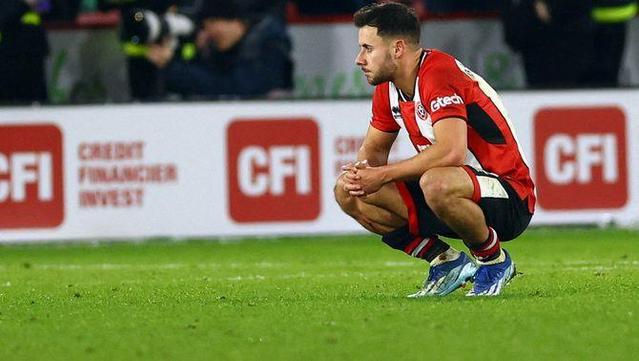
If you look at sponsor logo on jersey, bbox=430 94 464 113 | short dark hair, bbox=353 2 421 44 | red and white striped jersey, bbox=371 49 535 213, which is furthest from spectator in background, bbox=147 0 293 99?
sponsor logo on jersey, bbox=430 94 464 113

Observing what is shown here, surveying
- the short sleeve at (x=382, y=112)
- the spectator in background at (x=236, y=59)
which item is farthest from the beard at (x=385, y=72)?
the spectator in background at (x=236, y=59)

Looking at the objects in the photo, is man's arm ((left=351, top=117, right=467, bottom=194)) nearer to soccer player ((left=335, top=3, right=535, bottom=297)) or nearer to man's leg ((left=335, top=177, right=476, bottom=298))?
soccer player ((left=335, top=3, right=535, bottom=297))

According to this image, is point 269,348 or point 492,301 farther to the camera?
point 492,301

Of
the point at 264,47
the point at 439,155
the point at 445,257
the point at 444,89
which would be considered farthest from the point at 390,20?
the point at 264,47

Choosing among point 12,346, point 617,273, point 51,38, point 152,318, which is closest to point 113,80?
point 51,38

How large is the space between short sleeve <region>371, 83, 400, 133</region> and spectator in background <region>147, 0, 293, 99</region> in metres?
5.35

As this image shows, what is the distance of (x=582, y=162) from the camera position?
12.9 metres

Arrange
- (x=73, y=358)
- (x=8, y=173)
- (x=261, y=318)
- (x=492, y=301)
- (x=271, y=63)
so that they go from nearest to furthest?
(x=73, y=358) → (x=261, y=318) → (x=492, y=301) → (x=8, y=173) → (x=271, y=63)

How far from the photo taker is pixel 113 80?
557 inches

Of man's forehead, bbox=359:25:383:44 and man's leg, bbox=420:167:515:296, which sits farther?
man's forehead, bbox=359:25:383:44

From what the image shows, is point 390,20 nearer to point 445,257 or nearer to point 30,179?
point 445,257

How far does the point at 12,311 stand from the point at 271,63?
20.1 ft

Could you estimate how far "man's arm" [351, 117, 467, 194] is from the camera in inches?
295

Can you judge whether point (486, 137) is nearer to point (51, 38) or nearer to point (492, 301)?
point (492, 301)
